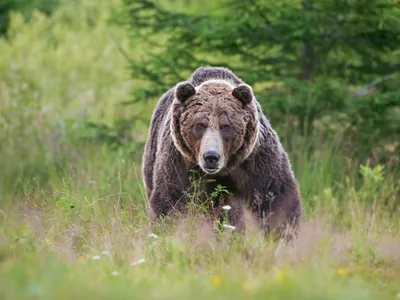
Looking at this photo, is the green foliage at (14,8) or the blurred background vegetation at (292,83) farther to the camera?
the green foliage at (14,8)

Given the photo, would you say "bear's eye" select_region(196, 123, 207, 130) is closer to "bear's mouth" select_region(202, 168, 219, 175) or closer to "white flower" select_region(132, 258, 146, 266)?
"bear's mouth" select_region(202, 168, 219, 175)

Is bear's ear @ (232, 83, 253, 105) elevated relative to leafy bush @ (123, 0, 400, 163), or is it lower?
elevated

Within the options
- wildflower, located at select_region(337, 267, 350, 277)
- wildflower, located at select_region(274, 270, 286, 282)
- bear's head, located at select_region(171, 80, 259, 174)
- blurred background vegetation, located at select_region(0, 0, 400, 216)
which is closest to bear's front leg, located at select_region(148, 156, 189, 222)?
bear's head, located at select_region(171, 80, 259, 174)

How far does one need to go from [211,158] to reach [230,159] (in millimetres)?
399

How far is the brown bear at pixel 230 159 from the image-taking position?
634 centimetres

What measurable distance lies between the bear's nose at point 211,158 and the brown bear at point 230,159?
0.12m

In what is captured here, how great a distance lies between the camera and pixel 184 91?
6480 millimetres

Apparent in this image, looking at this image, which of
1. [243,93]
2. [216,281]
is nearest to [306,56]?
[243,93]

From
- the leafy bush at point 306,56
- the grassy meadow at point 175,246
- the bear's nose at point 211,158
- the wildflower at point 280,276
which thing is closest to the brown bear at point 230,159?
the bear's nose at point 211,158

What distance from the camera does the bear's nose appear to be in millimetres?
6059

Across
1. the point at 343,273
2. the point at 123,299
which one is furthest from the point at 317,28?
the point at 123,299

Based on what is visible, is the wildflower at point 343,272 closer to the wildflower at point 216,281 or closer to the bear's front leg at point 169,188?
the wildflower at point 216,281

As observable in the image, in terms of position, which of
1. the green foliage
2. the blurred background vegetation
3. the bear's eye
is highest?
the bear's eye

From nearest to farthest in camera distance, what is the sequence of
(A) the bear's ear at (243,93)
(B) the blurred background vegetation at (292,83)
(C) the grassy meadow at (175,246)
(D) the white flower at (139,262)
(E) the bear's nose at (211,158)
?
(C) the grassy meadow at (175,246), (D) the white flower at (139,262), (E) the bear's nose at (211,158), (A) the bear's ear at (243,93), (B) the blurred background vegetation at (292,83)
